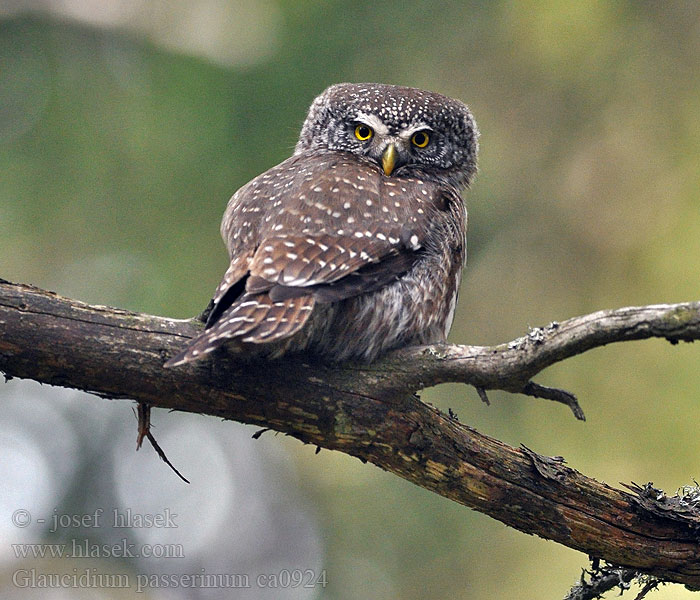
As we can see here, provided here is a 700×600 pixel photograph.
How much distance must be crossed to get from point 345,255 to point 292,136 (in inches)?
136

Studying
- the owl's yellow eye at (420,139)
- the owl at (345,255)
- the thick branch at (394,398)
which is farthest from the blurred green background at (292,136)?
the thick branch at (394,398)

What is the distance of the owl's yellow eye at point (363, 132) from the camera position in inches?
174

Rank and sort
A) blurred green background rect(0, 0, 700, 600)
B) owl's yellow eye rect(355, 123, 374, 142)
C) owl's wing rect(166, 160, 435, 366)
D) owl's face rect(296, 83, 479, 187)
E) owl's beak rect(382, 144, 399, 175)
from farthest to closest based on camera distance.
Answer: blurred green background rect(0, 0, 700, 600) → owl's yellow eye rect(355, 123, 374, 142) → owl's face rect(296, 83, 479, 187) → owl's beak rect(382, 144, 399, 175) → owl's wing rect(166, 160, 435, 366)

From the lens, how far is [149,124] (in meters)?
7.39

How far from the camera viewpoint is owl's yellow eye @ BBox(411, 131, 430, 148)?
14.4 ft

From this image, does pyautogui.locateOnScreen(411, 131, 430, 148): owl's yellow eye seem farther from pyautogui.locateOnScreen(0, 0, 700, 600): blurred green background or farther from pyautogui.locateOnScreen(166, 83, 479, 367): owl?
pyautogui.locateOnScreen(0, 0, 700, 600): blurred green background

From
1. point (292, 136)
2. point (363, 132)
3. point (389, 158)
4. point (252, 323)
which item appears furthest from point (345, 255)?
point (292, 136)

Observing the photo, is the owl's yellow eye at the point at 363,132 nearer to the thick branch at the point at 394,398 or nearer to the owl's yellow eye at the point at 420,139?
the owl's yellow eye at the point at 420,139

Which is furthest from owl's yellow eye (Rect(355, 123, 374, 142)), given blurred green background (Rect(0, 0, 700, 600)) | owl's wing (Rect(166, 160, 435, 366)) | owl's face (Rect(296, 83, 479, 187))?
blurred green background (Rect(0, 0, 700, 600))

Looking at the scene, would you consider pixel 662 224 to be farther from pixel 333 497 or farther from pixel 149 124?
pixel 149 124

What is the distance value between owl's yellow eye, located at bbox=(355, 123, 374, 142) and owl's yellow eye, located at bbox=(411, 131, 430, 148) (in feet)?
0.69

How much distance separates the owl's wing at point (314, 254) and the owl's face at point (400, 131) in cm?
56

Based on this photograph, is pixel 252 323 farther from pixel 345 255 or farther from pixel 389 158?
pixel 389 158

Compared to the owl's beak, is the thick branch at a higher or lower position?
lower
